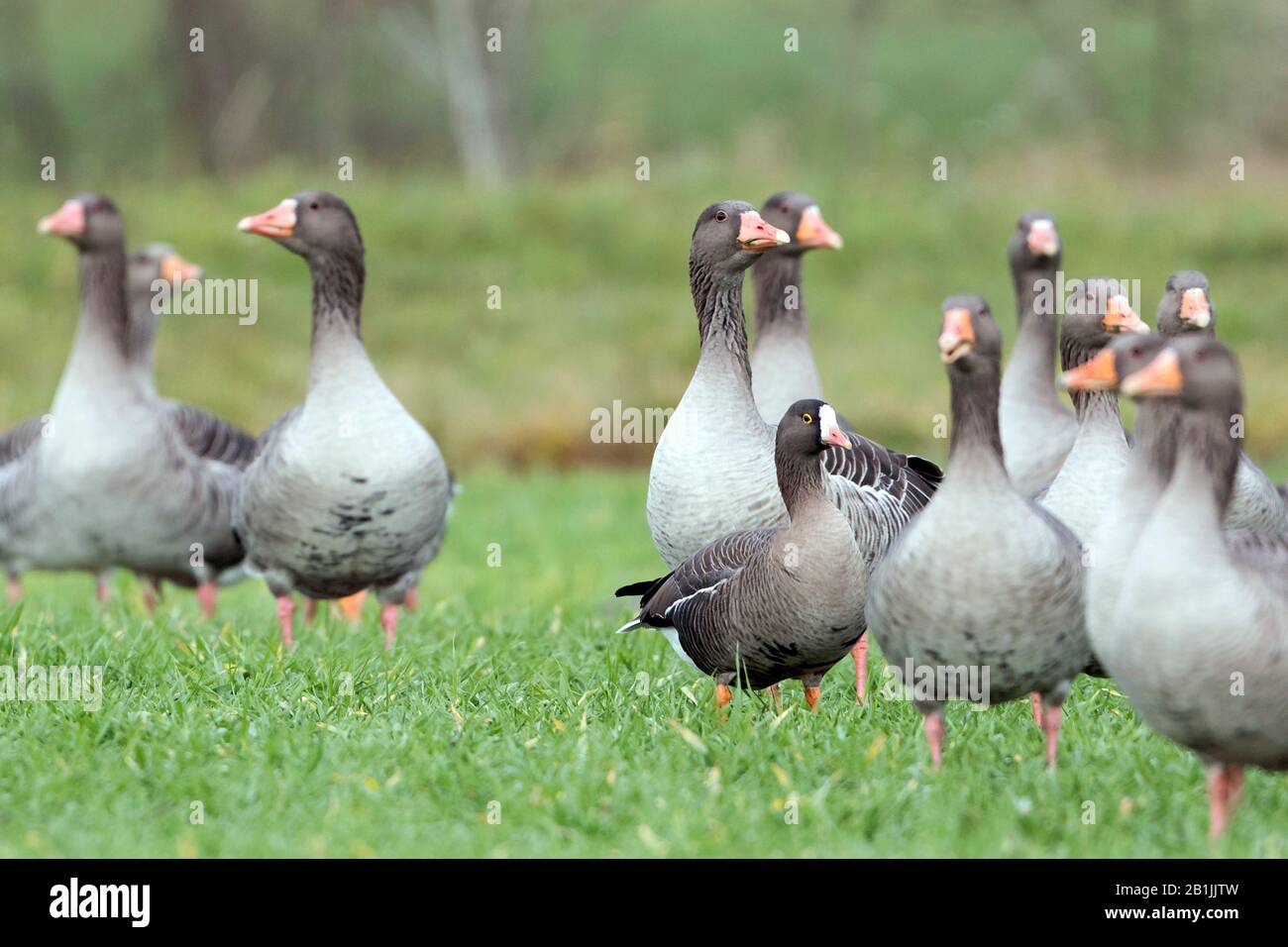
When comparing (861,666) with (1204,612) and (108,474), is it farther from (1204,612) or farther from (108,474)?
(108,474)

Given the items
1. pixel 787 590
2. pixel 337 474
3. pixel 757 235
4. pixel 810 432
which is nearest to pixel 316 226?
pixel 337 474

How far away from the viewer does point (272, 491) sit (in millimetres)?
8273

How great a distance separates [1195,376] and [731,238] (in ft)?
10.0

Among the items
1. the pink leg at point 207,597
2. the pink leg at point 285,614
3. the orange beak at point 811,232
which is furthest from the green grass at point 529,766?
the orange beak at point 811,232

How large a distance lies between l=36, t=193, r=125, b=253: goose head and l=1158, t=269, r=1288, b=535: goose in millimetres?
6567

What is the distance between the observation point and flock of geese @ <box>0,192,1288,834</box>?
197 inches

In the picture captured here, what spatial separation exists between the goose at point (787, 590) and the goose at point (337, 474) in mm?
1939

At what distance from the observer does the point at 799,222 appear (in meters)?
9.20

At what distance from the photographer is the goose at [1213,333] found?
710cm

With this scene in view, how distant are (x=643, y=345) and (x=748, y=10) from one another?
16361 mm

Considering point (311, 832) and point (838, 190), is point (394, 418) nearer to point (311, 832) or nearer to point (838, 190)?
point (311, 832)

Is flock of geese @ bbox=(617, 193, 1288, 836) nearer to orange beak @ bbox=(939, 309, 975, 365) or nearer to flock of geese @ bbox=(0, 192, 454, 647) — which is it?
orange beak @ bbox=(939, 309, 975, 365)
